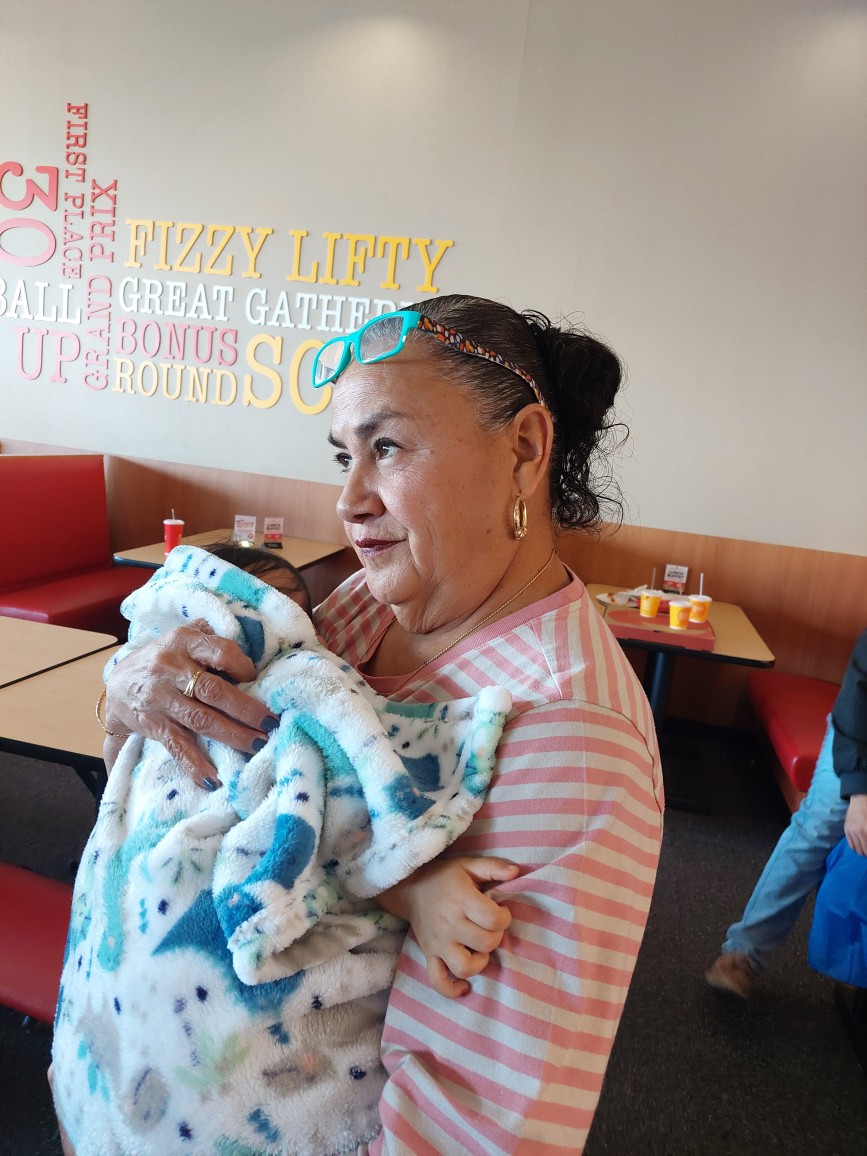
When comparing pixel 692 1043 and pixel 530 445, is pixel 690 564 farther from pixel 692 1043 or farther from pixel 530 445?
pixel 530 445

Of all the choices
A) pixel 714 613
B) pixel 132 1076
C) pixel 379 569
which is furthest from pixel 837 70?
pixel 132 1076

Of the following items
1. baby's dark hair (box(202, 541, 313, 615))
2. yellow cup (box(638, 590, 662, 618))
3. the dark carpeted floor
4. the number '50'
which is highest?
the number '50'

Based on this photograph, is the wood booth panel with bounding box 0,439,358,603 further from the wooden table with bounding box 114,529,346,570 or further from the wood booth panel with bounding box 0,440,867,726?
the wooden table with bounding box 114,529,346,570

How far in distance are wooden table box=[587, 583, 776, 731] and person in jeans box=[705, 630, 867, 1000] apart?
0.79 metres

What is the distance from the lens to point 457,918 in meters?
0.73

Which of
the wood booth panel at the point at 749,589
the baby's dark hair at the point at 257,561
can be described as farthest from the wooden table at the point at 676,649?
the baby's dark hair at the point at 257,561

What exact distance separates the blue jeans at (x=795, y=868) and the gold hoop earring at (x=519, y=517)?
4.97 ft

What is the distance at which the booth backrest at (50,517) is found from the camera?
3822mm

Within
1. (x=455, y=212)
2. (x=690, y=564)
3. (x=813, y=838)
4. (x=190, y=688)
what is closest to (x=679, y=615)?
(x=690, y=564)

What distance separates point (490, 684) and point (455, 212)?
3.74 m

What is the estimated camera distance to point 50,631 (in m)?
2.37

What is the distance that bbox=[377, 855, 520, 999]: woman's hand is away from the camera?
717 mm

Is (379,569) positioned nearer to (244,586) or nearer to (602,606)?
(244,586)

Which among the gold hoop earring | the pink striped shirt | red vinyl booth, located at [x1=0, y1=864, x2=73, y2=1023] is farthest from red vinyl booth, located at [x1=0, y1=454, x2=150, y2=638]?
the pink striped shirt
